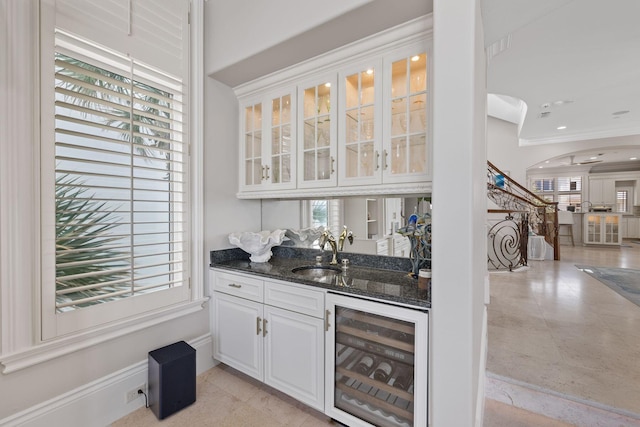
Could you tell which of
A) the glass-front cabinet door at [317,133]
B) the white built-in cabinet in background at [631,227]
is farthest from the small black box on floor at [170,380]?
the white built-in cabinet in background at [631,227]

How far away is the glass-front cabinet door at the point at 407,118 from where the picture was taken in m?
1.64

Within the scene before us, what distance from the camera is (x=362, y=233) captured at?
88.7 inches

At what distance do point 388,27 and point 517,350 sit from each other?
265 cm

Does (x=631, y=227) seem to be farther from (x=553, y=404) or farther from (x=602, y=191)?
(x=553, y=404)

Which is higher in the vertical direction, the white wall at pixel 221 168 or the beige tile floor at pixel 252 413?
the white wall at pixel 221 168

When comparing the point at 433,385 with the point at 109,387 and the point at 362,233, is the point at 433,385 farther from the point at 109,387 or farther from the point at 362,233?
the point at 109,387

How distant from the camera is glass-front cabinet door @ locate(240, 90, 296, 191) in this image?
2.23 m

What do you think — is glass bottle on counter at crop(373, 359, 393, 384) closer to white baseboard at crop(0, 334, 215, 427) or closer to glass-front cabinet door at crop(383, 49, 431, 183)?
glass-front cabinet door at crop(383, 49, 431, 183)

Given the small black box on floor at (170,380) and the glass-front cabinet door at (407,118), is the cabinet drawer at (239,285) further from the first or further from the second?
the glass-front cabinet door at (407,118)

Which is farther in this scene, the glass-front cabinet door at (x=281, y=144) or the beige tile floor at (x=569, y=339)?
the glass-front cabinet door at (x=281, y=144)

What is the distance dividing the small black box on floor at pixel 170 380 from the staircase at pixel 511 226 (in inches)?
208

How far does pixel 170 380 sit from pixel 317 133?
194 cm

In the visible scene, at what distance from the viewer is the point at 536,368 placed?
2035 mm

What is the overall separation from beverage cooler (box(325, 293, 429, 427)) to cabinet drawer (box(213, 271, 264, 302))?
0.59 meters
